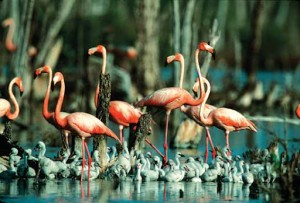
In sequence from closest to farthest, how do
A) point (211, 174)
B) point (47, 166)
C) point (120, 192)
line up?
point (120, 192) → point (47, 166) → point (211, 174)

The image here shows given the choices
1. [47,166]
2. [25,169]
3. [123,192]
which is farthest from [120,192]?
[25,169]

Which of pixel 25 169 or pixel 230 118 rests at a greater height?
pixel 230 118

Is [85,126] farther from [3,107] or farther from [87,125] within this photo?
[3,107]

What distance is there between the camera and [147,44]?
94.4 feet

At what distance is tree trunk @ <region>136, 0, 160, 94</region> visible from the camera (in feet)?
92.8

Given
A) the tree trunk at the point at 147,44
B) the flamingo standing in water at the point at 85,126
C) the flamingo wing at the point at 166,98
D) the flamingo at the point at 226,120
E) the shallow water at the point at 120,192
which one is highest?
the tree trunk at the point at 147,44

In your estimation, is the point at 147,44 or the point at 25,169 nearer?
the point at 25,169

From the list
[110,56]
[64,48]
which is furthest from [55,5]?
[110,56]

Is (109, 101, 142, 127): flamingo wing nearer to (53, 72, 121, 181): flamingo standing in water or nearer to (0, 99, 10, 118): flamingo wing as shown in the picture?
(0, 99, 10, 118): flamingo wing

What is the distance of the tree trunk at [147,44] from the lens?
28.3 metres

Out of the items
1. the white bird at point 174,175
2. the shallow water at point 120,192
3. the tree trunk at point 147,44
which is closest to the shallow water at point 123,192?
the shallow water at point 120,192

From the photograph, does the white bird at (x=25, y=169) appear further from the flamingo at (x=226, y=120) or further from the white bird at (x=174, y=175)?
the flamingo at (x=226, y=120)

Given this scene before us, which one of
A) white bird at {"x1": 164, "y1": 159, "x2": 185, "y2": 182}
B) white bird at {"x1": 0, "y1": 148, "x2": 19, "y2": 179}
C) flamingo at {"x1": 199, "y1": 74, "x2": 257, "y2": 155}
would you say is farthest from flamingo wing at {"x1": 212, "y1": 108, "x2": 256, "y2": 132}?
white bird at {"x1": 0, "y1": 148, "x2": 19, "y2": 179}

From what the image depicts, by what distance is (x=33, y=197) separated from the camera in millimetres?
12578
